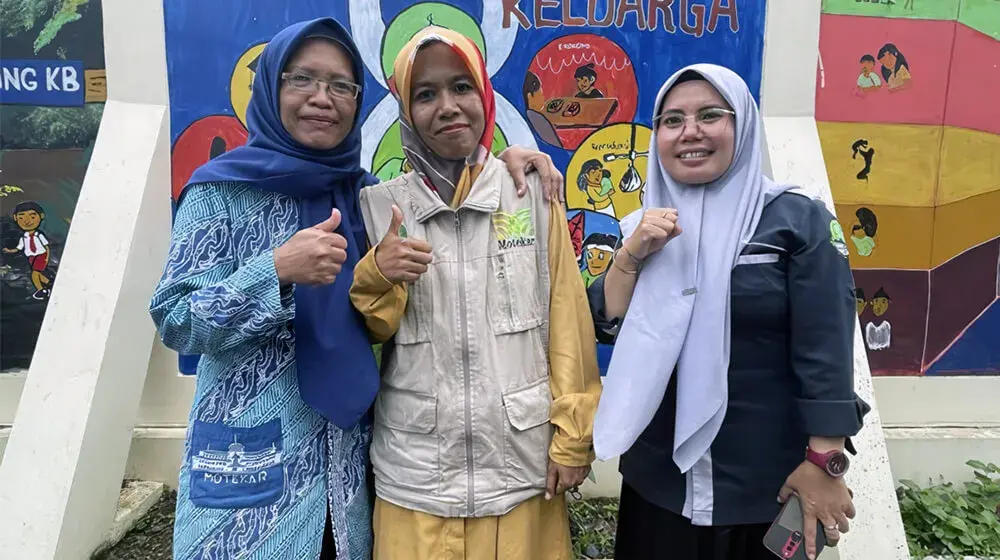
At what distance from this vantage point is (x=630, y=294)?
1.66m

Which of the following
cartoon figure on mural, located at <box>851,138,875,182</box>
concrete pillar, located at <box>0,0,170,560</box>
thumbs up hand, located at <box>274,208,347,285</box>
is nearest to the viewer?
thumbs up hand, located at <box>274,208,347,285</box>

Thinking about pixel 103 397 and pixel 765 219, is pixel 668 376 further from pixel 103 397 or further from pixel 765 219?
pixel 103 397

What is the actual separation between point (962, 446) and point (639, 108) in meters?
2.64

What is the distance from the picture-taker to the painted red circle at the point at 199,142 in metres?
3.28

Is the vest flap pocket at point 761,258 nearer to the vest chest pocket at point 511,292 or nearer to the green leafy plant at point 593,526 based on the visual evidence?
the vest chest pocket at point 511,292

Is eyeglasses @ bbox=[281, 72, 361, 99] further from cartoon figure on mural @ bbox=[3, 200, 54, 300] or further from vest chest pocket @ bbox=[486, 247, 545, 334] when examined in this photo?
cartoon figure on mural @ bbox=[3, 200, 54, 300]

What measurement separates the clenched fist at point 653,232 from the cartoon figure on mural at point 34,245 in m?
3.45

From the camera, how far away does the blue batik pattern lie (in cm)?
148

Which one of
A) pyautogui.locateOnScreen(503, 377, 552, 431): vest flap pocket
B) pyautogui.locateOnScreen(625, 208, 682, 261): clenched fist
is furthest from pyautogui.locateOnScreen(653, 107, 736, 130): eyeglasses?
pyautogui.locateOnScreen(503, 377, 552, 431): vest flap pocket

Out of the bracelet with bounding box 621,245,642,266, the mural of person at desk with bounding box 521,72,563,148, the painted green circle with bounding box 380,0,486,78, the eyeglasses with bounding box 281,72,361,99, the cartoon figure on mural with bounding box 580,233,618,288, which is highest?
the painted green circle with bounding box 380,0,486,78

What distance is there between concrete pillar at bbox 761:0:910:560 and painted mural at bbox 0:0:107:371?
356cm

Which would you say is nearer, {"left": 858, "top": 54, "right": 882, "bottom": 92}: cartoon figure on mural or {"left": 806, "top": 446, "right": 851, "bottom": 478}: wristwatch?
{"left": 806, "top": 446, "right": 851, "bottom": 478}: wristwatch

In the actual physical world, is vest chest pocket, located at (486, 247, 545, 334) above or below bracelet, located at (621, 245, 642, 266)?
below

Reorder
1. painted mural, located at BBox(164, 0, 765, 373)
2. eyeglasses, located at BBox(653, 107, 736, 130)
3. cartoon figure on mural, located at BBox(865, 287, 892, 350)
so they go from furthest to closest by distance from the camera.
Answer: cartoon figure on mural, located at BBox(865, 287, 892, 350)
painted mural, located at BBox(164, 0, 765, 373)
eyeglasses, located at BBox(653, 107, 736, 130)
